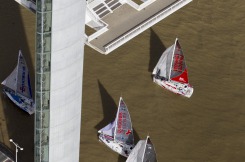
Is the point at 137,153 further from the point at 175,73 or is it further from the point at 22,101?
the point at 22,101

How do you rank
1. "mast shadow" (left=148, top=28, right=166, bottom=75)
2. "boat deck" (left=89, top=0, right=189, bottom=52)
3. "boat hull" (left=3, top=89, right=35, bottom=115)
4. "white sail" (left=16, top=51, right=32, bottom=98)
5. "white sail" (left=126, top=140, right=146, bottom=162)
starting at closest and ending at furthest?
"white sail" (left=126, top=140, right=146, bottom=162) → "white sail" (left=16, top=51, right=32, bottom=98) → "boat hull" (left=3, top=89, right=35, bottom=115) → "mast shadow" (left=148, top=28, right=166, bottom=75) → "boat deck" (left=89, top=0, right=189, bottom=52)

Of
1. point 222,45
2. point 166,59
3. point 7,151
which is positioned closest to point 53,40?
point 7,151

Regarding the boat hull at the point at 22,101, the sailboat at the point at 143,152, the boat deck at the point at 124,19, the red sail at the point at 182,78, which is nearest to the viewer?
the sailboat at the point at 143,152

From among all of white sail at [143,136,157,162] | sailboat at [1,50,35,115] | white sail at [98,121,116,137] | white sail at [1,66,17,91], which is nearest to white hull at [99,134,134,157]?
white sail at [98,121,116,137]

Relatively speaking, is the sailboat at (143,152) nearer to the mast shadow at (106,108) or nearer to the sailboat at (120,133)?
the sailboat at (120,133)

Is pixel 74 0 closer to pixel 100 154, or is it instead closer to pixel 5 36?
pixel 100 154

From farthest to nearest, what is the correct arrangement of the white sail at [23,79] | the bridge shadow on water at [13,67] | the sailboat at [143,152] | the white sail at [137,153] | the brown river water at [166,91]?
the white sail at [23,79], the brown river water at [166,91], the bridge shadow on water at [13,67], the white sail at [137,153], the sailboat at [143,152]

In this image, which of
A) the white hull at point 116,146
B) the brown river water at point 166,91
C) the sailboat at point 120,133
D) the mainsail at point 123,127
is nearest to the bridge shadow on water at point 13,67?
the brown river water at point 166,91

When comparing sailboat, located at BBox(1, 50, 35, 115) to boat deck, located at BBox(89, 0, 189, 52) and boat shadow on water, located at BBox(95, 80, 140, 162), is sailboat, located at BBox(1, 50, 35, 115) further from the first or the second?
boat deck, located at BBox(89, 0, 189, 52)

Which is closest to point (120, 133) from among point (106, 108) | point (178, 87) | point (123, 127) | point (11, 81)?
point (123, 127)
